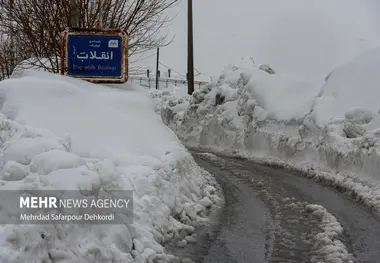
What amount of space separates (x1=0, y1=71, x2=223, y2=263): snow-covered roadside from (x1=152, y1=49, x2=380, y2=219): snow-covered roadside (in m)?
3.09

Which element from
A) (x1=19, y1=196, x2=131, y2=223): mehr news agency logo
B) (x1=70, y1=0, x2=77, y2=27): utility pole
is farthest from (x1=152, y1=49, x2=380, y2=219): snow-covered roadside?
(x1=70, y1=0, x2=77, y2=27): utility pole

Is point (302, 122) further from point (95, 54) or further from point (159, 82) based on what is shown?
point (159, 82)

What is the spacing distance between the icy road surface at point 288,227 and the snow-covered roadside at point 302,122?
0.69m

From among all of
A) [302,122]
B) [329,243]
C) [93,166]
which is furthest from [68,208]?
[302,122]

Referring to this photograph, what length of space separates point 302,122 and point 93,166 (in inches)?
349

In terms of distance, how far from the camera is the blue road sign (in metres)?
8.43

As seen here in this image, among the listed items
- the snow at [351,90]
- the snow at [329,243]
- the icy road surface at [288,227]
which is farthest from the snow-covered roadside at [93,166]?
the snow at [351,90]

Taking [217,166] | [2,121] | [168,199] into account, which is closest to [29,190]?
[2,121]

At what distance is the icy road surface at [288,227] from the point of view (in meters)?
5.12

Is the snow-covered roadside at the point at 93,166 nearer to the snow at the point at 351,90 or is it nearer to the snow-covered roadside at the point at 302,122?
the snow-covered roadside at the point at 302,122

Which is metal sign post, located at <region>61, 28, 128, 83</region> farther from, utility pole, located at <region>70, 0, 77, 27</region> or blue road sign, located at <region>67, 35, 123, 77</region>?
utility pole, located at <region>70, 0, 77, 27</region>

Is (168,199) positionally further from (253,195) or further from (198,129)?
(198,129)

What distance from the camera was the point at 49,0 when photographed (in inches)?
395

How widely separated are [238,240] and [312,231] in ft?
3.42
